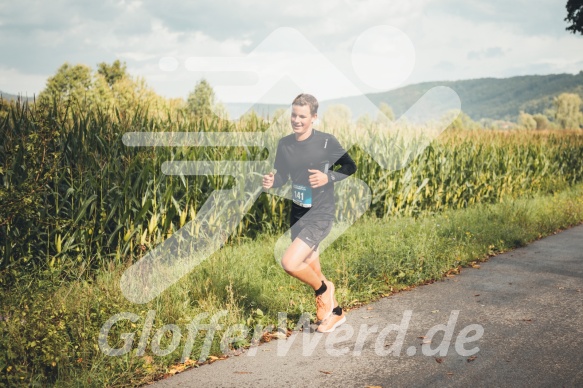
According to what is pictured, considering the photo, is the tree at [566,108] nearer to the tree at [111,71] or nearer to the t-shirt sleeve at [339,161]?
the tree at [111,71]

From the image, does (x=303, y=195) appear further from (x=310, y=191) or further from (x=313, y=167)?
(x=313, y=167)

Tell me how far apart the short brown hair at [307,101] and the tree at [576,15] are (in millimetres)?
35101

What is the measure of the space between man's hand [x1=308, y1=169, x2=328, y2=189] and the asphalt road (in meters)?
1.45

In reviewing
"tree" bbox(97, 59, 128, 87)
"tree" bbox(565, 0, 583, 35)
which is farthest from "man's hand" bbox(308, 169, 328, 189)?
"tree" bbox(97, 59, 128, 87)

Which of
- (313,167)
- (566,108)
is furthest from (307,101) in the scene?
(566,108)

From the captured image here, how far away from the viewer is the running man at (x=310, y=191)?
192 inches

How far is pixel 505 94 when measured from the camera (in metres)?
188

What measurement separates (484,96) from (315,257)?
684 feet

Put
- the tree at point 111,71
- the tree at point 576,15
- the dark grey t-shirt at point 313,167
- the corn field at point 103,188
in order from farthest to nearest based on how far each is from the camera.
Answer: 1. the tree at point 111,71
2. the tree at point 576,15
3. the corn field at point 103,188
4. the dark grey t-shirt at point 313,167

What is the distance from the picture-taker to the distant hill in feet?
522

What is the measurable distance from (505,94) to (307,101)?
201 m

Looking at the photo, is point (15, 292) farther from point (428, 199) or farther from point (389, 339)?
point (428, 199)

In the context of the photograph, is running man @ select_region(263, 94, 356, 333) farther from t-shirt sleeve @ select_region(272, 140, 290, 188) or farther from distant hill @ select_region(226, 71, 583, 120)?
distant hill @ select_region(226, 71, 583, 120)

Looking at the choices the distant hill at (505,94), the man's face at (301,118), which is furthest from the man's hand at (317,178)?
the distant hill at (505,94)
